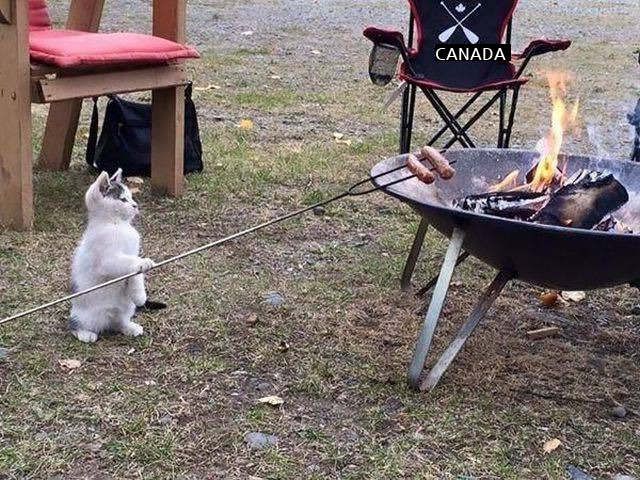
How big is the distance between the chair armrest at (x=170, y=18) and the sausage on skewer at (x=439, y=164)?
1.92 m

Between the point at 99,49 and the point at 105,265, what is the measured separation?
1.19 meters

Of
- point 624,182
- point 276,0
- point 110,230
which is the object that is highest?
point 624,182

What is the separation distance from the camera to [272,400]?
2.38 meters

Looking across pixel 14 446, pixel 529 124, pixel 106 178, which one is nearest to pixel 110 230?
pixel 106 178

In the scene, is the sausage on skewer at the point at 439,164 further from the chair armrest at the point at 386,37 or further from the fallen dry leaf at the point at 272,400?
the chair armrest at the point at 386,37

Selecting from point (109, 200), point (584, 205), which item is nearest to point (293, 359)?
point (109, 200)

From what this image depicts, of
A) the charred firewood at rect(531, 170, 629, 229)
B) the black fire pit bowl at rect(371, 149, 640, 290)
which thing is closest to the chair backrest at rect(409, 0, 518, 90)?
the black fire pit bowl at rect(371, 149, 640, 290)

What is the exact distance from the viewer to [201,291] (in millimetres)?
3045

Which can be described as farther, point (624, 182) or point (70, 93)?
point (70, 93)

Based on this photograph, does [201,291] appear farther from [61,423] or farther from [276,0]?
[276,0]

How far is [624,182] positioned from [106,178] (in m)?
1.65

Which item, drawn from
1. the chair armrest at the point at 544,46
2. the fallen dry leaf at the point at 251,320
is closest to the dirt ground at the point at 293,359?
the fallen dry leaf at the point at 251,320

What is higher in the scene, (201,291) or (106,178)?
(106,178)

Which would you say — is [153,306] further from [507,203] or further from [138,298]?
[507,203]
